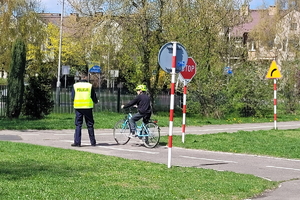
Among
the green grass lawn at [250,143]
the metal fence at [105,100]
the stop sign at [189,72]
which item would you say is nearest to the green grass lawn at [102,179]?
the green grass lawn at [250,143]

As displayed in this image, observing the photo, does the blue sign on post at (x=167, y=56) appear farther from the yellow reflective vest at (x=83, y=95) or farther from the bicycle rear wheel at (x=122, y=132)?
the bicycle rear wheel at (x=122, y=132)

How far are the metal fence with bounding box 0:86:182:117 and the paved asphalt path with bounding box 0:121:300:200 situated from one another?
8084 mm

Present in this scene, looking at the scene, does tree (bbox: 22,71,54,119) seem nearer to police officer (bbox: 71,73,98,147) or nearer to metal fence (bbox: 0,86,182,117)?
metal fence (bbox: 0,86,182,117)

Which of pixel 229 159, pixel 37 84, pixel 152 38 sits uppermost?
pixel 152 38

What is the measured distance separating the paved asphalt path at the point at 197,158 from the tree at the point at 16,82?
16.9 feet

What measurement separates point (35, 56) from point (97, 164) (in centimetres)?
4178

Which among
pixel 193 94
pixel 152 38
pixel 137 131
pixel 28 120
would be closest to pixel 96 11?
pixel 152 38

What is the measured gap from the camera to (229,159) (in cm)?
1469

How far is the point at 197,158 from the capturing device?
14.6 metres

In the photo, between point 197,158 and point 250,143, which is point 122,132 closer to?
point 197,158

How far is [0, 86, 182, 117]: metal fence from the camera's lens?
2911 cm

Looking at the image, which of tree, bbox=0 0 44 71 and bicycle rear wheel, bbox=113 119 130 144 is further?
tree, bbox=0 0 44 71

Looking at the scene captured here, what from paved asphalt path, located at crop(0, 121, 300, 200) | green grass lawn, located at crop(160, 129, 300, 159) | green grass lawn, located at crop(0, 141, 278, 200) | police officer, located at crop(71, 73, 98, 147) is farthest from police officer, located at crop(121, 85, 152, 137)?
green grass lawn, located at crop(0, 141, 278, 200)

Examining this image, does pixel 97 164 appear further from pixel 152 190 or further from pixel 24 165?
pixel 152 190
